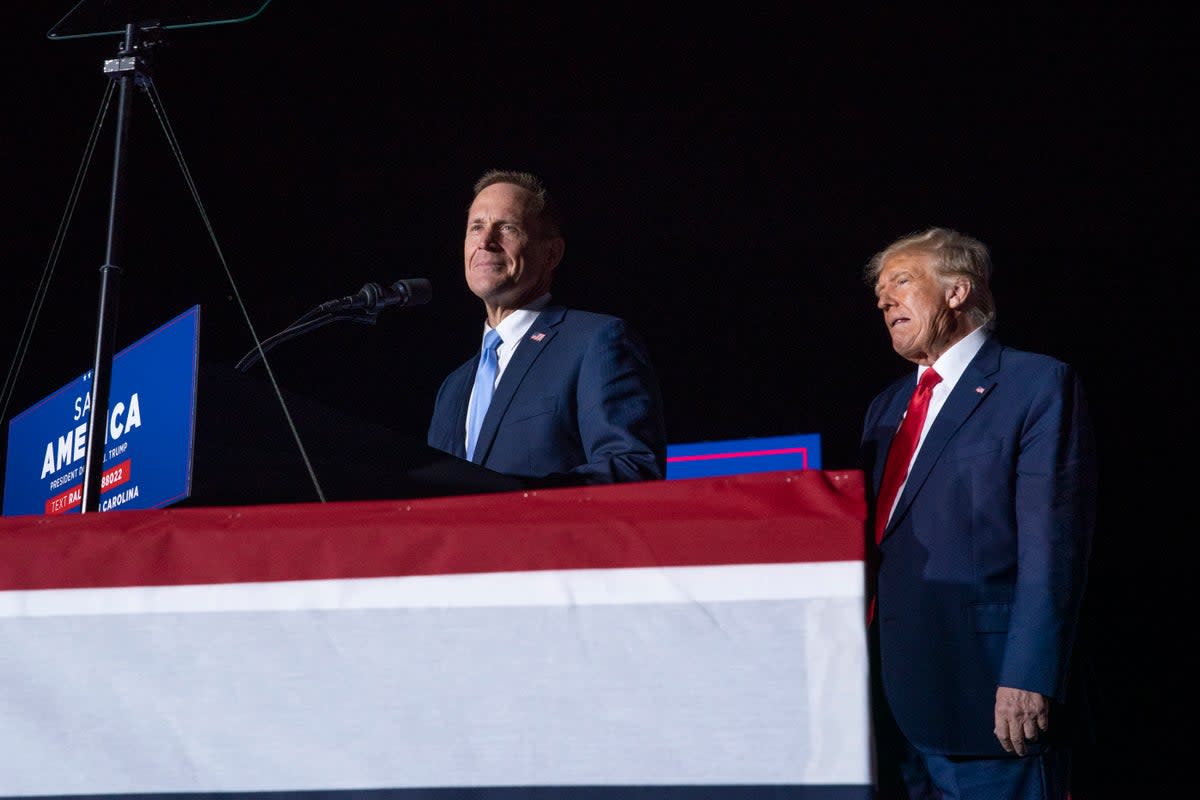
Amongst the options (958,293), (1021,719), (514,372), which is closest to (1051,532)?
(1021,719)

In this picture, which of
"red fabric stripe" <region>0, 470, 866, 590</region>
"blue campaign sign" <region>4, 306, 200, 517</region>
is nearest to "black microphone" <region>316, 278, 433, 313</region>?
"blue campaign sign" <region>4, 306, 200, 517</region>

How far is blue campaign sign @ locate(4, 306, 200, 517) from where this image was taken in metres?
1.57

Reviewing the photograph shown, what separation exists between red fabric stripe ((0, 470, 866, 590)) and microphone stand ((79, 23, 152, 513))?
38cm

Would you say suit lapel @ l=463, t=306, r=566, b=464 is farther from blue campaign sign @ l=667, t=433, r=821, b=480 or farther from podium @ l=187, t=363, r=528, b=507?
blue campaign sign @ l=667, t=433, r=821, b=480

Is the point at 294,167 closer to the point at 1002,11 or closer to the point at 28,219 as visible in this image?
the point at 28,219

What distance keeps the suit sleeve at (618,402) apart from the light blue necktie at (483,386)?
18cm

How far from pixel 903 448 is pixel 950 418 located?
96 mm

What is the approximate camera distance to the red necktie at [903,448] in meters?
2.01

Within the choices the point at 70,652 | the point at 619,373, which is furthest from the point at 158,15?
the point at 70,652

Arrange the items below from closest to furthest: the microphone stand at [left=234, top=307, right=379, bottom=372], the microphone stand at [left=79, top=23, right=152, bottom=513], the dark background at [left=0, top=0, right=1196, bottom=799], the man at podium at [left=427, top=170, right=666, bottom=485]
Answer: the microphone stand at [left=79, top=23, right=152, bottom=513], the man at podium at [left=427, top=170, right=666, bottom=485], the microphone stand at [left=234, top=307, right=379, bottom=372], the dark background at [left=0, top=0, right=1196, bottom=799]

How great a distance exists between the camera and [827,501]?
3.30 feet

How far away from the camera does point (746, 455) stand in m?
3.11

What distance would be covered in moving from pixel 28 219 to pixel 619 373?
7.39 feet

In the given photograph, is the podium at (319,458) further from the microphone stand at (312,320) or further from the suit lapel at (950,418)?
the suit lapel at (950,418)
